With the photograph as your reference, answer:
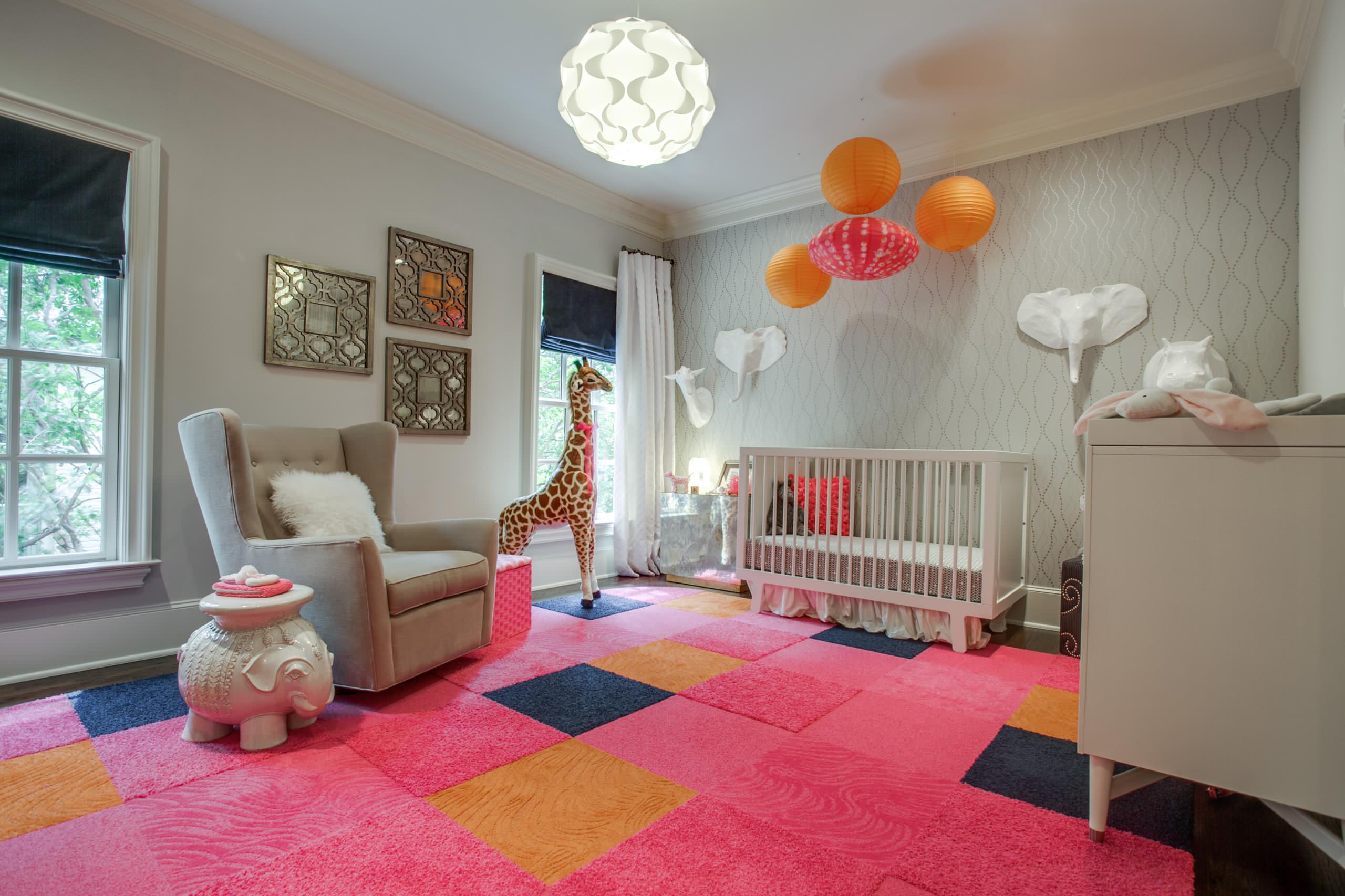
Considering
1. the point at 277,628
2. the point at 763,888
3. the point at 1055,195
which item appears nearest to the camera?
the point at 763,888

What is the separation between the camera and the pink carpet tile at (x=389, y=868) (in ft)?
3.83

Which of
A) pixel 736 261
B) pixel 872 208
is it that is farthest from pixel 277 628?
pixel 736 261

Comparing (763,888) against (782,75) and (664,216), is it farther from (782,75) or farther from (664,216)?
(664,216)

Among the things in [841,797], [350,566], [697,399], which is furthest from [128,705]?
[697,399]

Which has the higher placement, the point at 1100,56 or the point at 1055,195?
the point at 1100,56

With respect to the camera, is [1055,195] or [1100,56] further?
[1055,195]

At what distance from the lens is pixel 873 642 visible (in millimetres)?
2898

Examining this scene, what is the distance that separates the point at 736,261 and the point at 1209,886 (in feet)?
12.6

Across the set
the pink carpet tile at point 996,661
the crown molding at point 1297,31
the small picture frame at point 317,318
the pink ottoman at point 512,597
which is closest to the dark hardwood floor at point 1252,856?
the pink carpet tile at point 996,661

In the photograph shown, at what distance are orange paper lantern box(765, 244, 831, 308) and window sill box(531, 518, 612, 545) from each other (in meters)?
1.65

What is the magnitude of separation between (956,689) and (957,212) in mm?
1877

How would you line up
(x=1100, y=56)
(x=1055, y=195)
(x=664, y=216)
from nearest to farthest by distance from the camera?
(x=1100, y=56) → (x=1055, y=195) → (x=664, y=216)

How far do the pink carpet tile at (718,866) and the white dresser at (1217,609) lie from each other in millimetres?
573

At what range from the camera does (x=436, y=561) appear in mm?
2291
